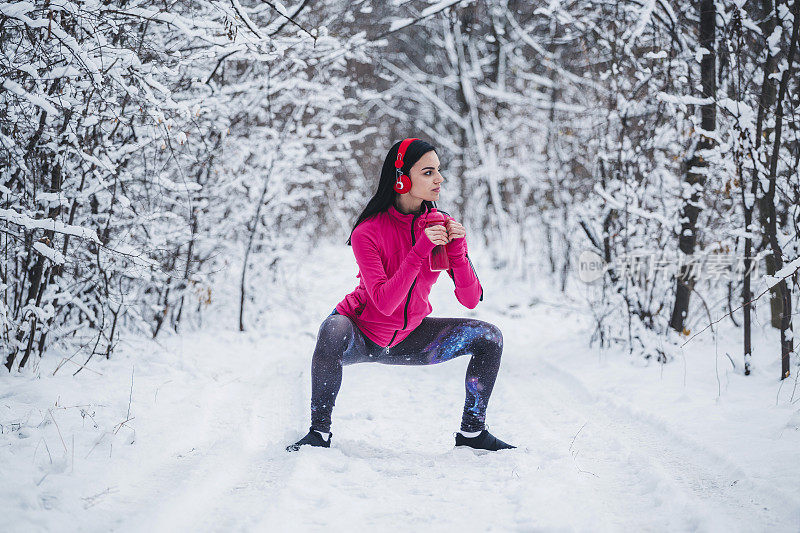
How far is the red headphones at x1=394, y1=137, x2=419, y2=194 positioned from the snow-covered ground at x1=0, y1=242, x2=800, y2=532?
4.46 ft

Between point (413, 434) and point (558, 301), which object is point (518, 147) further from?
point (413, 434)

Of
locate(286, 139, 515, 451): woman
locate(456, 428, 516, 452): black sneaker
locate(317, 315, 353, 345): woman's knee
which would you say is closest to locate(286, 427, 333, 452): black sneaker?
locate(286, 139, 515, 451): woman

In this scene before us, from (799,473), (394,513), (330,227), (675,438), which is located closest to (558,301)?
(675,438)

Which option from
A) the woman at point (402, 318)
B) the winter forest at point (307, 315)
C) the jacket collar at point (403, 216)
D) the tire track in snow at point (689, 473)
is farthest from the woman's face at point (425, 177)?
the tire track in snow at point (689, 473)

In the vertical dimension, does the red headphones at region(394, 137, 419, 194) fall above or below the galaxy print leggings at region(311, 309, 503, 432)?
above

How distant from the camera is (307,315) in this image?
6945mm

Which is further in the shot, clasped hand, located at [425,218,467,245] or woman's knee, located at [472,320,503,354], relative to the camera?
woman's knee, located at [472,320,503,354]

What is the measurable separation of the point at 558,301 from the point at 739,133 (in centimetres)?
425

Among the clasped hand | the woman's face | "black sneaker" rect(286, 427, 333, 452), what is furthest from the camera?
the woman's face

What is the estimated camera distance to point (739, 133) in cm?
381

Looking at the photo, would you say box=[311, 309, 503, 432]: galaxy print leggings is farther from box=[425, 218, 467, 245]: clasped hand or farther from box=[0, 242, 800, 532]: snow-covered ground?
box=[425, 218, 467, 245]: clasped hand

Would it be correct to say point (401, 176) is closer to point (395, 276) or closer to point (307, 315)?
point (395, 276)

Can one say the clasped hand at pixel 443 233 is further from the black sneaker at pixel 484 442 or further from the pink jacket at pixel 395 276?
the black sneaker at pixel 484 442

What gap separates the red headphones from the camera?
2.91 m
